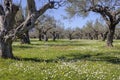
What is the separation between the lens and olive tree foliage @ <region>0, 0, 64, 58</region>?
21188mm

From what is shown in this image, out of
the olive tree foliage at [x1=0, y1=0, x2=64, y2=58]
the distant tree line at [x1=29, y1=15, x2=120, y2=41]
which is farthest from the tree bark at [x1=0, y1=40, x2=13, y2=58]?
the distant tree line at [x1=29, y1=15, x2=120, y2=41]

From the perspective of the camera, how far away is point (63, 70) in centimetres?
1627

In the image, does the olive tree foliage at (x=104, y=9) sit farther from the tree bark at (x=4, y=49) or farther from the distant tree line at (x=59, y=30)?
the distant tree line at (x=59, y=30)

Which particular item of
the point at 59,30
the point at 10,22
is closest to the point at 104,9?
the point at 10,22

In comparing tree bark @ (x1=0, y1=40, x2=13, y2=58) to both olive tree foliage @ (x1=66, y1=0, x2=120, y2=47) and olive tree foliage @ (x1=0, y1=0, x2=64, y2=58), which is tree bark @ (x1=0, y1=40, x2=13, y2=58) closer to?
olive tree foliage @ (x1=0, y1=0, x2=64, y2=58)

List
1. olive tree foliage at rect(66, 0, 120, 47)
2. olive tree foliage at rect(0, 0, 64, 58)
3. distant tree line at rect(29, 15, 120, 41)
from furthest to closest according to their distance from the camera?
distant tree line at rect(29, 15, 120, 41)
olive tree foliage at rect(66, 0, 120, 47)
olive tree foliage at rect(0, 0, 64, 58)

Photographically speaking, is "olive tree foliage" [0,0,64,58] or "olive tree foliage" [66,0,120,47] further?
"olive tree foliage" [66,0,120,47]

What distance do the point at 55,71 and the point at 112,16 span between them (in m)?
29.9

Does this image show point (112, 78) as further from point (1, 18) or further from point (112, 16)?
point (112, 16)

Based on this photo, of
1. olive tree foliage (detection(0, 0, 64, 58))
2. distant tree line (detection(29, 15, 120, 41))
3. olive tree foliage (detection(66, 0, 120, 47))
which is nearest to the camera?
olive tree foliage (detection(0, 0, 64, 58))

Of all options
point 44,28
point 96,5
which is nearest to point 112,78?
point 96,5

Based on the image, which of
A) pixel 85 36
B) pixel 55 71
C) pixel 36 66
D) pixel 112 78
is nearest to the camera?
pixel 112 78

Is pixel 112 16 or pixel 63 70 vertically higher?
pixel 112 16

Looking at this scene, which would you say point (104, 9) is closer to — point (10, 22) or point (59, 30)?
point (10, 22)
